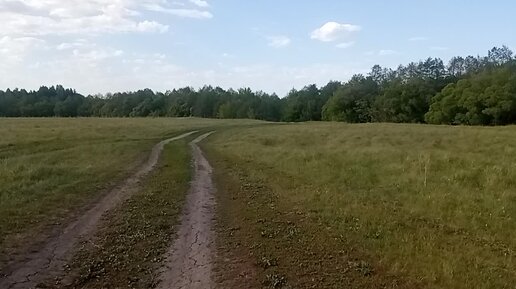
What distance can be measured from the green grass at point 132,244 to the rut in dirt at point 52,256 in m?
0.26

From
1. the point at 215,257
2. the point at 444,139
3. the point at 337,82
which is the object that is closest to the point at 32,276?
the point at 215,257

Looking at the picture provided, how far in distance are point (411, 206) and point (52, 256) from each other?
8.88 metres

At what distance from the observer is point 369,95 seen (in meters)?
122

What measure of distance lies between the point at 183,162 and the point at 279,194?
9.82 m

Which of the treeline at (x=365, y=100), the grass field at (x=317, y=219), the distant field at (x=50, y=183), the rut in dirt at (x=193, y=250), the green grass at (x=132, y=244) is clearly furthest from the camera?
the treeline at (x=365, y=100)

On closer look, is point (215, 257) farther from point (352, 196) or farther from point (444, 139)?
point (444, 139)

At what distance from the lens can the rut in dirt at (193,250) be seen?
7.73 meters

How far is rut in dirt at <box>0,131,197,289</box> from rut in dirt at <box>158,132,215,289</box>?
1.83 m

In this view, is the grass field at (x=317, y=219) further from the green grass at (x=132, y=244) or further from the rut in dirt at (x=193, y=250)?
the rut in dirt at (x=193, y=250)

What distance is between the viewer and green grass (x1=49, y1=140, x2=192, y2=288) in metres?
7.86

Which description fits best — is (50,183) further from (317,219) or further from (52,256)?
(317,219)

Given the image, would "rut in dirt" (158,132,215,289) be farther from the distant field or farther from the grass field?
the distant field

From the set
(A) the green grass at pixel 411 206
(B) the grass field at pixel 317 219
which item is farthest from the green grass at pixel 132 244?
(A) the green grass at pixel 411 206

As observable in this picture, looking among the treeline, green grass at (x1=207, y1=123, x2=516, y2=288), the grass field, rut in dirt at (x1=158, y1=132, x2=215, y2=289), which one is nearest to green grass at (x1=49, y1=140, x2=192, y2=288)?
the grass field
